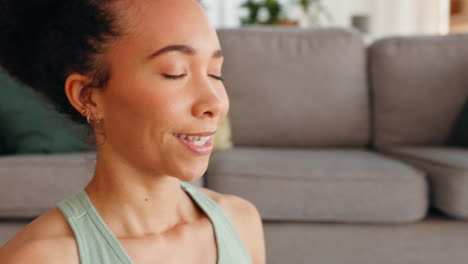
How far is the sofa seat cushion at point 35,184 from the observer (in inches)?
60.4

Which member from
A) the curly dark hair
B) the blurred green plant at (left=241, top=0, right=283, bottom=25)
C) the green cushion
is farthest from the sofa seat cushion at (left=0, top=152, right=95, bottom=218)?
the blurred green plant at (left=241, top=0, right=283, bottom=25)

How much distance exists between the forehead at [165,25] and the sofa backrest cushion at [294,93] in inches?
61.2

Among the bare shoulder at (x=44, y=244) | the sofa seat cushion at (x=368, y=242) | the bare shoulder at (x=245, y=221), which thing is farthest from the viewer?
the sofa seat cushion at (x=368, y=242)

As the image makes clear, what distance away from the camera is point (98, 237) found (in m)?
0.70

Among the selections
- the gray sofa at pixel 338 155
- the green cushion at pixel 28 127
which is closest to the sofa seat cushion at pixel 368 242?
the gray sofa at pixel 338 155

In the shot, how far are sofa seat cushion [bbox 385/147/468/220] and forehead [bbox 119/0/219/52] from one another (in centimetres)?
119

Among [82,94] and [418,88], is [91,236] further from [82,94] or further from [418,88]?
[418,88]

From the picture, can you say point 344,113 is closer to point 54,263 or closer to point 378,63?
point 378,63

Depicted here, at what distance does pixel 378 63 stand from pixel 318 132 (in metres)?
0.48

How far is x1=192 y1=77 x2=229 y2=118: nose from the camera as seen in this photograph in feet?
2.24

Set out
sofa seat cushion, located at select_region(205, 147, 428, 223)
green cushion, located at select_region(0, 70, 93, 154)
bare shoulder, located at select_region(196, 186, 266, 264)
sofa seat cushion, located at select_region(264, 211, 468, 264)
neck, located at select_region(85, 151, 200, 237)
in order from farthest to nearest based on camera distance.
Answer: green cushion, located at select_region(0, 70, 93, 154)
sofa seat cushion, located at select_region(205, 147, 428, 223)
sofa seat cushion, located at select_region(264, 211, 468, 264)
bare shoulder, located at select_region(196, 186, 266, 264)
neck, located at select_region(85, 151, 200, 237)

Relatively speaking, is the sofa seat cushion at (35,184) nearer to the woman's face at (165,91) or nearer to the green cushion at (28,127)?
the green cushion at (28,127)

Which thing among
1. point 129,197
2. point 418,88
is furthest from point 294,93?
point 129,197

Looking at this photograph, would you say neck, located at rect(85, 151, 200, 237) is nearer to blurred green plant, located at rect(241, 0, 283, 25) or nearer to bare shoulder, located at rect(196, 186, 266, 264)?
bare shoulder, located at rect(196, 186, 266, 264)
